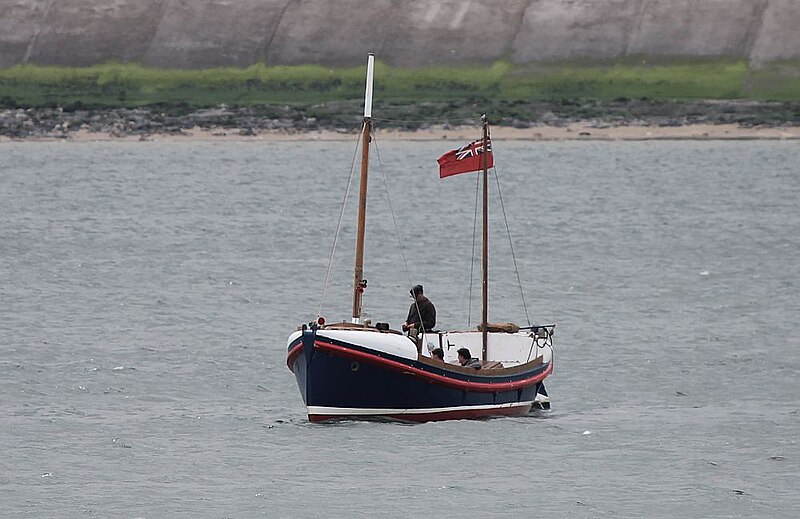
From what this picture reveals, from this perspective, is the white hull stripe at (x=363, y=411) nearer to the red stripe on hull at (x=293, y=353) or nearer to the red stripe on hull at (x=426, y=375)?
the red stripe on hull at (x=426, y=375)

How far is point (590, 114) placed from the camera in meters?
92.1

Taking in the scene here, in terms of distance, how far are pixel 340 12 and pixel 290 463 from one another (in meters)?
81.1

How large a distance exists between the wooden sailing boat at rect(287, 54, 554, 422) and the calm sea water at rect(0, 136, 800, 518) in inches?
16.1

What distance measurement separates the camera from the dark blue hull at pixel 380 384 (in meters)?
27.6

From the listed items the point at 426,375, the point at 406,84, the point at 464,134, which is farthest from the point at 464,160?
the point at 406,84

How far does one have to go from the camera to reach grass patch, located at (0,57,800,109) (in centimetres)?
9400

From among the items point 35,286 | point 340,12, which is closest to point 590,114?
point 340,12

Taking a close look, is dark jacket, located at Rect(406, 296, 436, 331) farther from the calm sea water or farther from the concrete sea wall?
the concrete sea wall

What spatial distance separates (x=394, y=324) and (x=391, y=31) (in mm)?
63350

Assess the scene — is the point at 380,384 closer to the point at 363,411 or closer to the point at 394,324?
the point at 363,411

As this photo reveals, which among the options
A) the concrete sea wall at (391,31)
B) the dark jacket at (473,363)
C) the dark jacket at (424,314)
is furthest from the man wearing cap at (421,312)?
the concrete sea wall at (391,31)

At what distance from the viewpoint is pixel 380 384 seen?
27938 mm

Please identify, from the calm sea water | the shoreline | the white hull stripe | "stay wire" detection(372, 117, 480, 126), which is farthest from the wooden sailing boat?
the shoreline

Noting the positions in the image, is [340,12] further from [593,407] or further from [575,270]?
[593,407]
